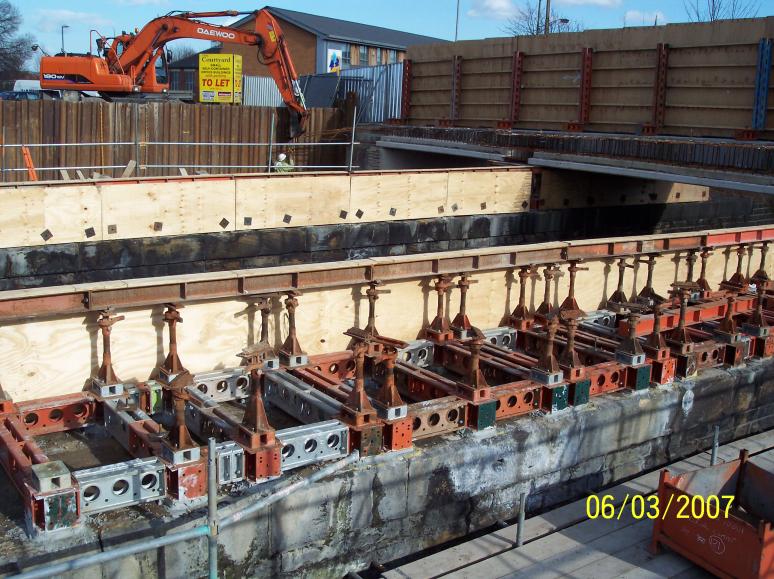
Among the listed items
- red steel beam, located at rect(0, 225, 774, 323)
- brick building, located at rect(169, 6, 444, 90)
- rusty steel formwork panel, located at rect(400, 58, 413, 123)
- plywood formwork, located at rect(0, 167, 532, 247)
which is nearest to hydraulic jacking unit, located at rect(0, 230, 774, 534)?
red steel beam, located at rect(0, 225, 774, 323)

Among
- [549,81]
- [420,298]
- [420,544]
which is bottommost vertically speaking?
[420,544]

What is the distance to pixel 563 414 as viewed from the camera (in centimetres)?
898

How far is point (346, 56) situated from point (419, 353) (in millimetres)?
43225

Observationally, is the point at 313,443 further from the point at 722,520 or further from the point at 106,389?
the point at 722,520

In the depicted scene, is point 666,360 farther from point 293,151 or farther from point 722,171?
point 293,151

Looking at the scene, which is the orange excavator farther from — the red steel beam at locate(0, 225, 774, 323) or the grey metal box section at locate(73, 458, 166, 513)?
the grey metal box section at locate(73, 458, 166, 513)

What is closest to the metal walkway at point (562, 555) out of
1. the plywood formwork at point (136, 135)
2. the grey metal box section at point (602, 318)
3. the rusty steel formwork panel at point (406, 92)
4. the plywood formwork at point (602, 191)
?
the grey metal box section at point (602, 318)

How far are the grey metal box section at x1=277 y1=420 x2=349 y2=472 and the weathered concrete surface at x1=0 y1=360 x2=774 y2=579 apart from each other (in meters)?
0.25

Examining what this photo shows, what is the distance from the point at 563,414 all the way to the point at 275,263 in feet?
26.1

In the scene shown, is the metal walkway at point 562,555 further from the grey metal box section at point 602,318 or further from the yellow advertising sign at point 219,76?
the yellow advertising sign at point 219,76

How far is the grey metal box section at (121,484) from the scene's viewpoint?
630cm

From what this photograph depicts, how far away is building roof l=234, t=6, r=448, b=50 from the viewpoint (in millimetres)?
49316

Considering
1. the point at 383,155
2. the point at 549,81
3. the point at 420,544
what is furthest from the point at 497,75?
the point at 420,544

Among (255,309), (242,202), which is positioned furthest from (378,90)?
(255,309)
